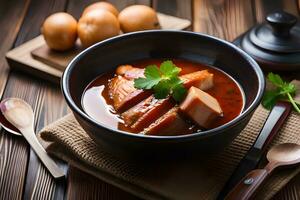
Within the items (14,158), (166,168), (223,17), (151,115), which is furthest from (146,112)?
(223,17)

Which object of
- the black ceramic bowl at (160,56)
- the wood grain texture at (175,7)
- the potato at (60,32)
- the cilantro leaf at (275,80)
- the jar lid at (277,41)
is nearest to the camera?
the black ceramic bowl at (160,56)

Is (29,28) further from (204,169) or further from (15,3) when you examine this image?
(204,169)

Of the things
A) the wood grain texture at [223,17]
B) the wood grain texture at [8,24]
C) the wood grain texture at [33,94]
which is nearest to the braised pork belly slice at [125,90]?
the wood grain texture at [33,94]

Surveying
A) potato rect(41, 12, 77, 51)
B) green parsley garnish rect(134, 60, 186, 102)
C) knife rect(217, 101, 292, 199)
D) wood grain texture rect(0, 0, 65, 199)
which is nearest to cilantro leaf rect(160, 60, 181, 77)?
green parsley garnish rect(134, 60, 186, 102)

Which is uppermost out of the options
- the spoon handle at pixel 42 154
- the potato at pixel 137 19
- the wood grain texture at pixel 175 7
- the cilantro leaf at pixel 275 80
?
the potato at pixel 137 19

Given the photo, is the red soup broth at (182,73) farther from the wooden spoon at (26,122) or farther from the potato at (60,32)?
the potato at (60,32)

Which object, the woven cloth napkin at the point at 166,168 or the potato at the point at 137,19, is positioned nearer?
the woven cloth napkin at the point at 166,168

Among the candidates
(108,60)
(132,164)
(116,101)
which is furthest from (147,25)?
(132,164)

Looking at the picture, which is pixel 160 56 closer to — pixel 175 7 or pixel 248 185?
pixel 248 185
